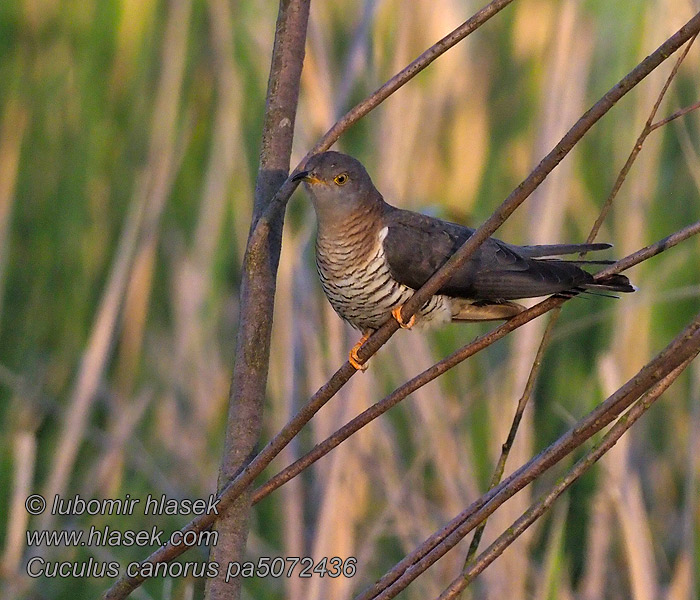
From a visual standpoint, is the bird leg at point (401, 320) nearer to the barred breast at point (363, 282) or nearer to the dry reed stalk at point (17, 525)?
the barred breast at point (363, 282)

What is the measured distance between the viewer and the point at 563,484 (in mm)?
838

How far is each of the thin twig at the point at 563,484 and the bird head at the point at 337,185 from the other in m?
0.74

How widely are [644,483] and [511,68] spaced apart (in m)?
1.33

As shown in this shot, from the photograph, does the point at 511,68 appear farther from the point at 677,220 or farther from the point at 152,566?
the point at 152,566

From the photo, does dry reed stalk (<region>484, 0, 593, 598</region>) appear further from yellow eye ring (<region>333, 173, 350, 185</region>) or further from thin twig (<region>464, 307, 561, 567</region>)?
thin twig (<region>464, 307, 561, 567</region>)

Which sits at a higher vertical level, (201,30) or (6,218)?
(201,30)

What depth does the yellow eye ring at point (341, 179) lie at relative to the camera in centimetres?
151

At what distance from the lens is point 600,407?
0.81m

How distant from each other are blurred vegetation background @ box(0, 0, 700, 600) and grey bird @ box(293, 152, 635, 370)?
41 centimetres

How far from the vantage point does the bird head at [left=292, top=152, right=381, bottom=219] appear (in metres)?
1.50

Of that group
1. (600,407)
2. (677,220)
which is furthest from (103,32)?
(600,407)

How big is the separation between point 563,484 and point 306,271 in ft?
4.30

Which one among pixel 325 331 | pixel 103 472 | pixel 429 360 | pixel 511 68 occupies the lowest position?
pixel 429 360

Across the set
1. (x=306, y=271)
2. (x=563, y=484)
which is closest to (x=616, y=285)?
(x=563, y=484)
